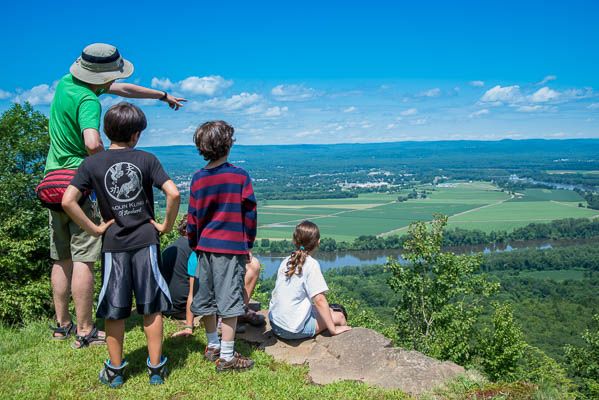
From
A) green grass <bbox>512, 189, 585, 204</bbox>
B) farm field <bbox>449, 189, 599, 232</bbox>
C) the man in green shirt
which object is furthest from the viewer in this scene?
green grass <bbox>512, 189, 585, 204</bbox>

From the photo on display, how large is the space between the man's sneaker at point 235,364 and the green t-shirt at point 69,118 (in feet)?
7.01

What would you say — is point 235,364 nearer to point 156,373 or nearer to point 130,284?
point 156,373

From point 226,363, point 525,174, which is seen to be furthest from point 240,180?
point 525,174

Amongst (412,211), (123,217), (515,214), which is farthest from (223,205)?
(515,214)

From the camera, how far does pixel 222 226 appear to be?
393 cm

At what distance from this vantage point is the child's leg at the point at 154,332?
3.64 meters

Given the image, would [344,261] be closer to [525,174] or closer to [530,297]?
[530,297]

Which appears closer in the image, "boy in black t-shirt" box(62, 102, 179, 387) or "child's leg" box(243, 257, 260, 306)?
"boy in black t-shirt" box(62, 102, 179, 387)

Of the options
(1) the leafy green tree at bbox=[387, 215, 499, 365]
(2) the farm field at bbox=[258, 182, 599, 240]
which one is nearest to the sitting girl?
(1) the leafy green tree at bbox=[387, 215, 499, 365]

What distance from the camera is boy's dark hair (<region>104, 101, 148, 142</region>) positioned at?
3500 mm

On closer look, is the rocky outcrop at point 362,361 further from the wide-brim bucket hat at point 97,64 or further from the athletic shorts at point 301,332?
the wide-brim bucket hat at point 97,64

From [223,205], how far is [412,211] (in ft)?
305

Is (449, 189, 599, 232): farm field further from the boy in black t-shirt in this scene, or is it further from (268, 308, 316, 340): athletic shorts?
the boy in black t-shirt

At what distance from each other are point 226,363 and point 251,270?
1047mm
